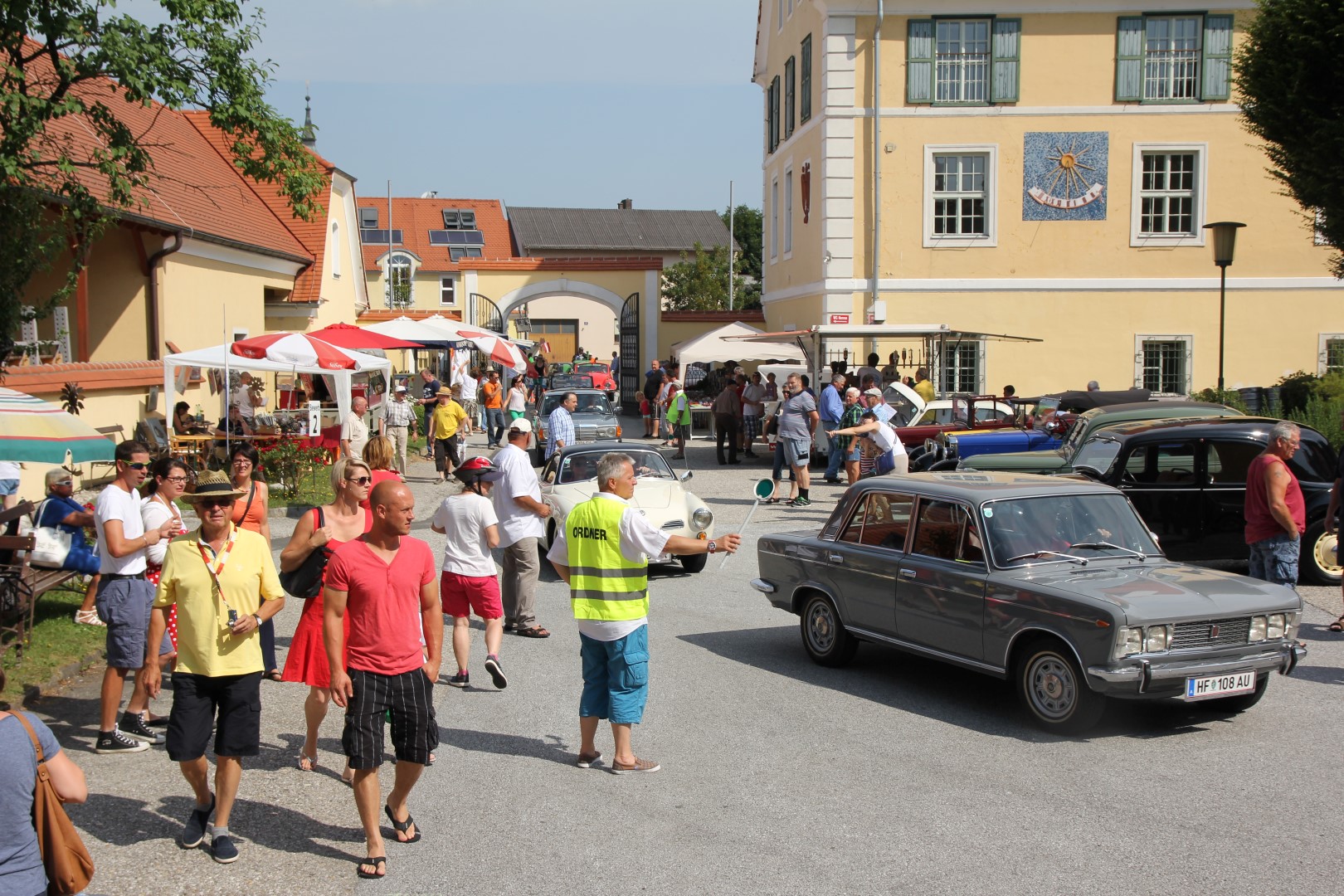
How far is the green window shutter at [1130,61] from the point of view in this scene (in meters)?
27.5

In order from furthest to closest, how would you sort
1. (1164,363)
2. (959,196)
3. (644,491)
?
(1164,363) → (959,196) → (644,491)

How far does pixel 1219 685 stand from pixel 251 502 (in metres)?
5.97

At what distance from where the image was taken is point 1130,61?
2753 cm

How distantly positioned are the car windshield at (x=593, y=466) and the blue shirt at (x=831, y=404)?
681 cm

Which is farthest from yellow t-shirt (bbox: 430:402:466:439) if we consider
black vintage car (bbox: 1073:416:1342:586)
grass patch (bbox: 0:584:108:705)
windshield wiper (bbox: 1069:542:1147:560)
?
windshield wiper (bbox: 1069:542:1147:560)

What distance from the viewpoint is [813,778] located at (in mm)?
6461

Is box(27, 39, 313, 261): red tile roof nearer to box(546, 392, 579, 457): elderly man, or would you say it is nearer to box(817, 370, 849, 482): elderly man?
box(546, 392, 579, 457): elderly man

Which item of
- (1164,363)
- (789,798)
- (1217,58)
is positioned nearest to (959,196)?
(1164,363)

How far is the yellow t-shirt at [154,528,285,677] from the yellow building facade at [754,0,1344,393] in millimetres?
22849

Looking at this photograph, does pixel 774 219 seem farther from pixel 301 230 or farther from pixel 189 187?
pixel 189 187

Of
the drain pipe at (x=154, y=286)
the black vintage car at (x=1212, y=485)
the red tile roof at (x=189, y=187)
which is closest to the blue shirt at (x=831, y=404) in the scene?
the black vintage car at (x=1212, y=485)

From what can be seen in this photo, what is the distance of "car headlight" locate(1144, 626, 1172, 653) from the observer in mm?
6754

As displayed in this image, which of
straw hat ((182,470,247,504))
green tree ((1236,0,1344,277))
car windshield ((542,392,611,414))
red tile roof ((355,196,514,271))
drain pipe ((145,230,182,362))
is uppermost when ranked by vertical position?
red tile roof ((355,196,514,271))

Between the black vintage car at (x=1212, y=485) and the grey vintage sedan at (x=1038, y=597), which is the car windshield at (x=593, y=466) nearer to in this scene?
the grey vintage sedan at (x=1038, y=597)
